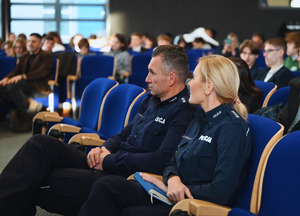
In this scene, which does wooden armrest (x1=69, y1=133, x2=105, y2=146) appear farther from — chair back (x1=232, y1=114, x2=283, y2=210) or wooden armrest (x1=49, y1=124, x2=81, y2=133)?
chair back (x1=232, y1=114, x2=283, y2=210)

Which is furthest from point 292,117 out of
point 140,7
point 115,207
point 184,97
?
point 140,7

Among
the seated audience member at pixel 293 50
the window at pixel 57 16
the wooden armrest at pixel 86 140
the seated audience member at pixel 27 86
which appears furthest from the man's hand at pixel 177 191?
the window at pixel 57 16

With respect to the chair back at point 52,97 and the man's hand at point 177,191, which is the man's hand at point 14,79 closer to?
the chair back at point 52,97

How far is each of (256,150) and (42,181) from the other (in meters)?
1.12

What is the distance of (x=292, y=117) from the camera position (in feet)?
8.45

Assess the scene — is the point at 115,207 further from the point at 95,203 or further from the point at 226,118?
the point at 226,118

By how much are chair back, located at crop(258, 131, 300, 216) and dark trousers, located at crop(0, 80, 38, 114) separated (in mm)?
4900

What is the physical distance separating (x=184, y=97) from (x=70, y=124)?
1.37 m

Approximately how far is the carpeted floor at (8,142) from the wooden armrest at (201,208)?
9.70 ft

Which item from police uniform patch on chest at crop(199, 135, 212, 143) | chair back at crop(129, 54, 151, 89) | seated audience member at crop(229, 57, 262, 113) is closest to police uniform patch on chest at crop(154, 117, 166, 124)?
police uniform patch on chest at crop(199, 135, 212, 143)

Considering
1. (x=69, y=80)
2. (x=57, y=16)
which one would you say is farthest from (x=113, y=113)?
(x=57, y=16)

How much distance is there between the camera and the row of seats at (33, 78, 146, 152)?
3.21 metres

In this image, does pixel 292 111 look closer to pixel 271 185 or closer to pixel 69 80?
pixel 271 185

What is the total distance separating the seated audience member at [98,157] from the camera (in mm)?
2307
